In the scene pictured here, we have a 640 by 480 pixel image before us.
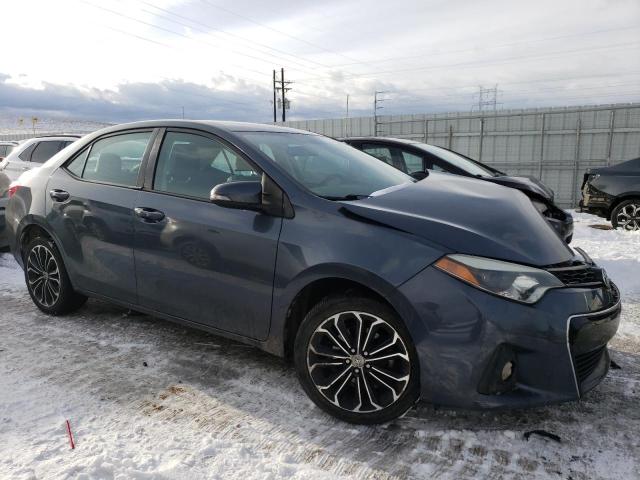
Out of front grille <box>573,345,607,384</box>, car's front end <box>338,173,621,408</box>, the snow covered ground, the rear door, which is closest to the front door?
the rear door

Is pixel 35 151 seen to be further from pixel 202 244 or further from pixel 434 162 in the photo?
pixel 202 244

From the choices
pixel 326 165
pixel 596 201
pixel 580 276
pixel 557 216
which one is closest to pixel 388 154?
pixel 557 216

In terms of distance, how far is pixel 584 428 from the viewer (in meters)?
2.64

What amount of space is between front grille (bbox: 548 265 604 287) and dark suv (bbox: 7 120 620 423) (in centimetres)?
1

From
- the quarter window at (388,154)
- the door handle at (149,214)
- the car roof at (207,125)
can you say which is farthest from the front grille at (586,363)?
the quarter window at (388,154)

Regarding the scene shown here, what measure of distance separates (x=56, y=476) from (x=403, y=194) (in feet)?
7.24

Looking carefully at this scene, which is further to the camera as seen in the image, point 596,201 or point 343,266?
point 596,201

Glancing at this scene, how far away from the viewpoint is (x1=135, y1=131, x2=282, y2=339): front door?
2.88m

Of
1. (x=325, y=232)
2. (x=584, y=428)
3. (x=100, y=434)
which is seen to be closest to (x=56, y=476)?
(x=100, y=434)

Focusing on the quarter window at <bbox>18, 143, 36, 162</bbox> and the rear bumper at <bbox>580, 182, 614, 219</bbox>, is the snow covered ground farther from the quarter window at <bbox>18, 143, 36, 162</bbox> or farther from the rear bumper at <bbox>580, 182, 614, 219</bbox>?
the quarter window at <bbox>18, 143, 36, 162</bbox>

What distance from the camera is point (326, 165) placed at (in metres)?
3.39

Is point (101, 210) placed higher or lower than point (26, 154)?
lower

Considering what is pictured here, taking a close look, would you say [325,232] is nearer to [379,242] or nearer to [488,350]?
[379,242]

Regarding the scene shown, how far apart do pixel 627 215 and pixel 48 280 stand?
9.07m
